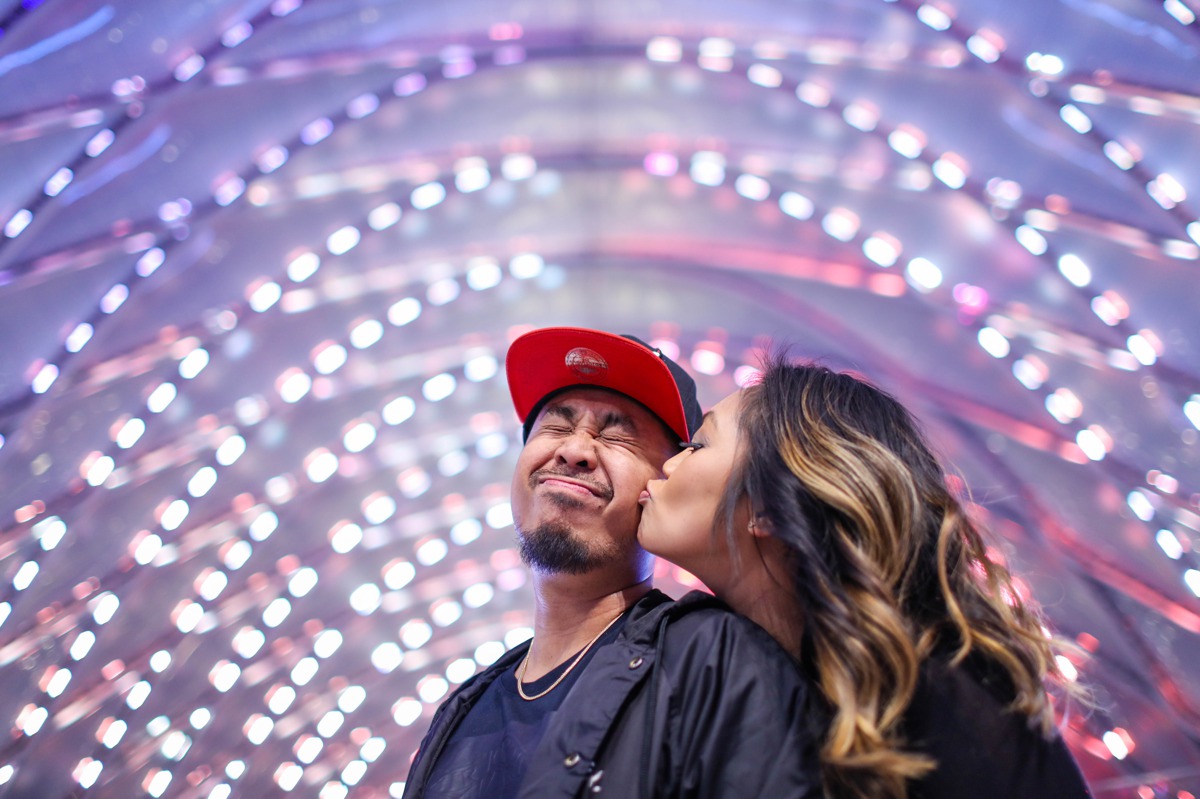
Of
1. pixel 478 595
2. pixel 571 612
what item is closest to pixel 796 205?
pixel 571 612

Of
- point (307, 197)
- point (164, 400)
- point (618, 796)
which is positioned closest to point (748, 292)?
point (307, 197)

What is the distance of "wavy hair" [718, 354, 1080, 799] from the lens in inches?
147

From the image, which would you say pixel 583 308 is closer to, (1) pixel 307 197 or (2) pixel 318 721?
(1) pixel 307 197

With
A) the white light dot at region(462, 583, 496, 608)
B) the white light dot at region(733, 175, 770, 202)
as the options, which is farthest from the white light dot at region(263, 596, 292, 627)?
the white light dot at region(733, 175, 770, 202)

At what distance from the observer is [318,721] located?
3734 centimetres

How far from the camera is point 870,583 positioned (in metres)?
4.01

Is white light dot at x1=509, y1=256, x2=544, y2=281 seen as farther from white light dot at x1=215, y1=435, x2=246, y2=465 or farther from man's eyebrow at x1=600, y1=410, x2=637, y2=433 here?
man's eyebrow at x1=600, y1=410, x2=637, y2=433

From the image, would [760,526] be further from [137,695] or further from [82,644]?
[137,695]

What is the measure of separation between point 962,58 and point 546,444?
13652 mm

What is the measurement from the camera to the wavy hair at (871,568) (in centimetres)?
374

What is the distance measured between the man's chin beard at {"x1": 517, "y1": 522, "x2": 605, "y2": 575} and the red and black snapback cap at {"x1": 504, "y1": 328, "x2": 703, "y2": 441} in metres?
0.81

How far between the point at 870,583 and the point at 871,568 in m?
0.06

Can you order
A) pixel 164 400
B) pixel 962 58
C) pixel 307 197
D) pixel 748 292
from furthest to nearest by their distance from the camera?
pixel 748 292, pixel 164 400, pixel 307 197, pixel 962 58

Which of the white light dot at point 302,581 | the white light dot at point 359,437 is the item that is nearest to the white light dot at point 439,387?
the white light dot at point 359,437
